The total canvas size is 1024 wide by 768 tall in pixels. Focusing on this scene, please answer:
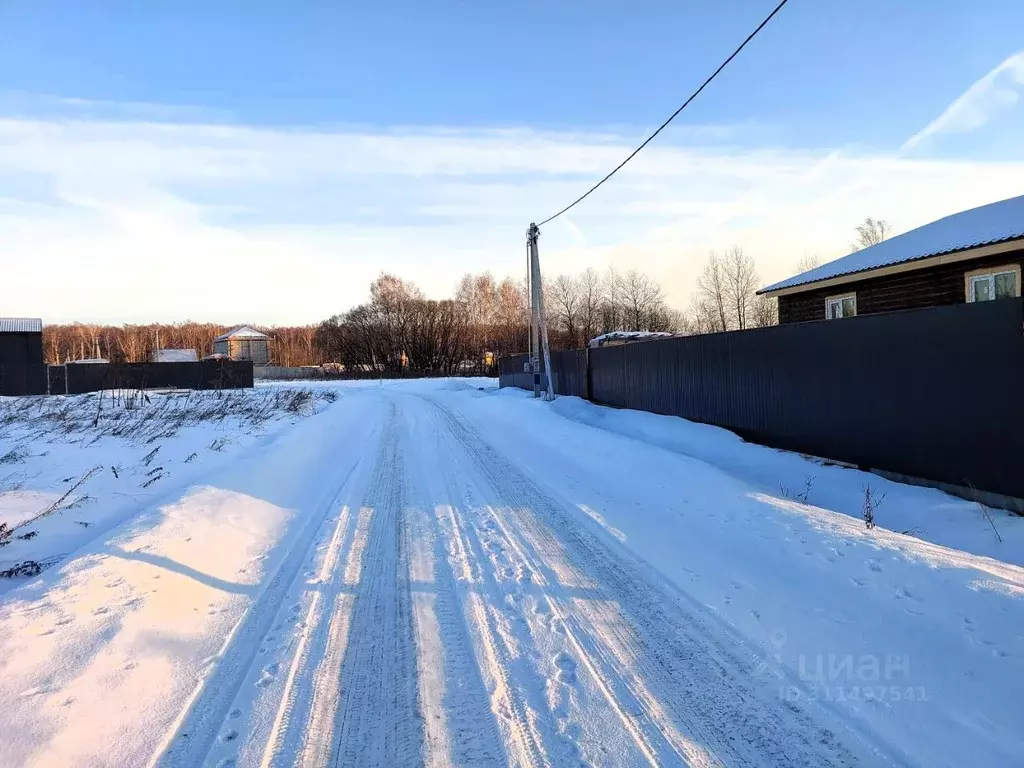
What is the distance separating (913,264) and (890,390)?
826 cm

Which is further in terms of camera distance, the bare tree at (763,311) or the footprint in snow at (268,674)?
the bare tree at (763,311)

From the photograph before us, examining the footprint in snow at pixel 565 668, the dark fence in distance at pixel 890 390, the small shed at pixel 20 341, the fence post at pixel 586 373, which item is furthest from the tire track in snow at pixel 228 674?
the small shed at pixel 20 341

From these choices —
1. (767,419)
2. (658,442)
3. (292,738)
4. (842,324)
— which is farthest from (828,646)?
(658,442)

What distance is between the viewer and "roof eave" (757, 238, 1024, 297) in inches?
485

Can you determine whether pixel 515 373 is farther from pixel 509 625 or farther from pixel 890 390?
pixel 509 625

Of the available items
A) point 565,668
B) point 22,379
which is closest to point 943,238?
point 565,668

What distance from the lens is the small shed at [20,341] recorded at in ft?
134

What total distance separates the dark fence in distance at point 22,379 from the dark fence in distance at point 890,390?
39.2m

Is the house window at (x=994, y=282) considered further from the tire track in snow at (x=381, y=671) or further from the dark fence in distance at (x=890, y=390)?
the tire track in snow at (x=381, y=671)

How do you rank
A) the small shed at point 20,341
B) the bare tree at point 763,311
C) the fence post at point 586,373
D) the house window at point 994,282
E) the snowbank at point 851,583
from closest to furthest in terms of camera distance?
1. the snowbank at point 851,583
2. the house window at point 994,282
3. the fence post at point 586,373
4. the small shed at point 20,341
5. the bare tree at point 763,311

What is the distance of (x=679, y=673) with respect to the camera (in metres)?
3.55

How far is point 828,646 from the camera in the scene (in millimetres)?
3857

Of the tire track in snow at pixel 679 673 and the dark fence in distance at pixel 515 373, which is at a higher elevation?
the dark fence in distance at pixel 515 373

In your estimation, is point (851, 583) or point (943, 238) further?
point (943, 238)
